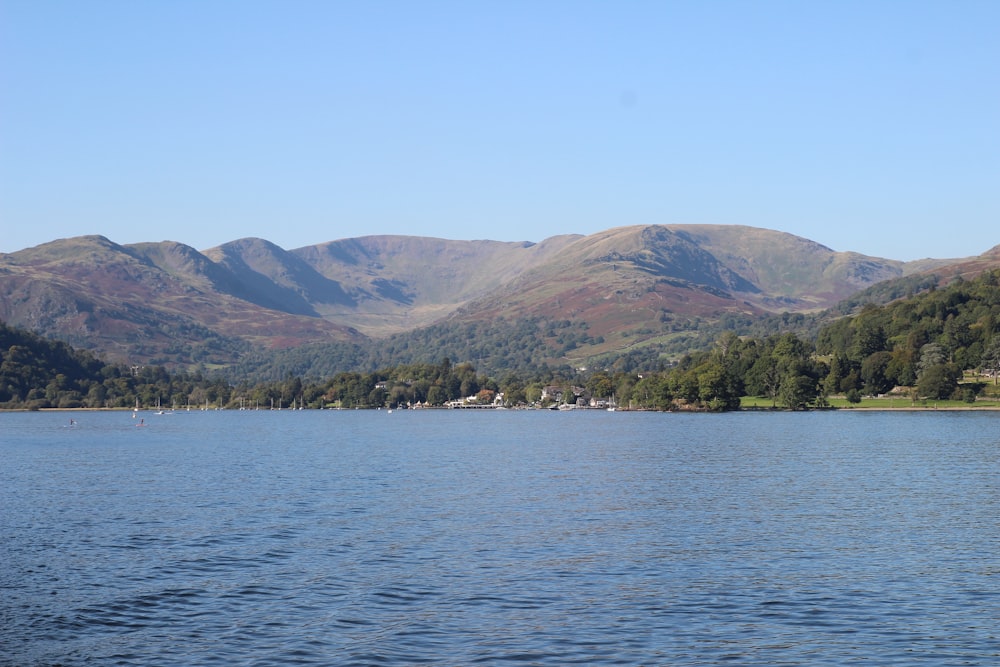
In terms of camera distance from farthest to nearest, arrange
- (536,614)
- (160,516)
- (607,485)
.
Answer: (607,485) < (160,516) < (536,614)

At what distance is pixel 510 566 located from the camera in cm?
4478

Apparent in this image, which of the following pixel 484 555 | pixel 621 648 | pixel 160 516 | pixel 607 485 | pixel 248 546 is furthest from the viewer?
pixel 607 485

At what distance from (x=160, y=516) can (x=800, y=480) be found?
47597 mm

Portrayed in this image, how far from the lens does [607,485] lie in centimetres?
7881

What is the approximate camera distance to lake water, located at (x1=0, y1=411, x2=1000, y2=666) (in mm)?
32562

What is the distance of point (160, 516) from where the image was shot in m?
63.8

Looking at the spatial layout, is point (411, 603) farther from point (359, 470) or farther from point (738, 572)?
point (359, 470)

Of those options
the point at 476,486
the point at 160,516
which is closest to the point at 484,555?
the point at 160,516

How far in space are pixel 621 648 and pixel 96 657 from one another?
53.6 feet

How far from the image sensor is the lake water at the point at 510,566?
3256 cm

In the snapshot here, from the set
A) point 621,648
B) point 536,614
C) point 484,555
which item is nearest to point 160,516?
point 484,555

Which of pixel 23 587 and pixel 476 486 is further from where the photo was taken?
pixel 476 486

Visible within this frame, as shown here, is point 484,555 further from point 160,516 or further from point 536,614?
point 160,516

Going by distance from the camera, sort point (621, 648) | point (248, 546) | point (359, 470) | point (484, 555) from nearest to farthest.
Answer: point (621, 648) < point (484, 555) < point (248, 546) < point (359, 470)
